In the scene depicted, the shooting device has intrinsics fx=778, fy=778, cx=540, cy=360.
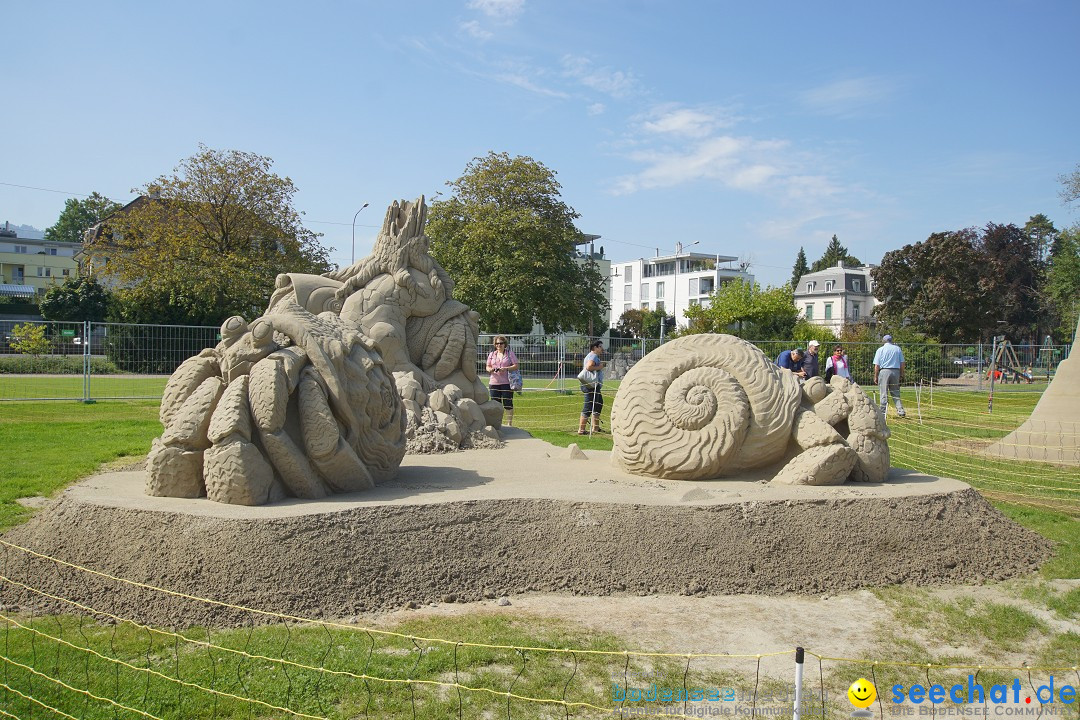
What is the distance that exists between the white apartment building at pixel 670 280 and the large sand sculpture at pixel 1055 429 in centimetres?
4761

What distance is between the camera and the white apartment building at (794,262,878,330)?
52281mm

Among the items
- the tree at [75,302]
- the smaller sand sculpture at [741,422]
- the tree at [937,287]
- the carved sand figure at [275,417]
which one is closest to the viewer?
the carved sand figure at [275,417]

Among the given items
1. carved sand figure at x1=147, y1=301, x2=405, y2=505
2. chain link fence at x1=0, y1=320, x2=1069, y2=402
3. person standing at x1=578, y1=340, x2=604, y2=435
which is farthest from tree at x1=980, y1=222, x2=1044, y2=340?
carved sand figure at x1=147, y1=301, x2=405, y2=505

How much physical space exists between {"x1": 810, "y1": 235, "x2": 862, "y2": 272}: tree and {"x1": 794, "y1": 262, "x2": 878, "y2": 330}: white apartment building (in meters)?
13.6

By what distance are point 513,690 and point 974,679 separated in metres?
2.10

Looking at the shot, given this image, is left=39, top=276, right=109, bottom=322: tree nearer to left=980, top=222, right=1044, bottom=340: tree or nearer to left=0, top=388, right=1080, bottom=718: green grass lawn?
left=0, top=388, right=1080, bottom=718: green grass lawn

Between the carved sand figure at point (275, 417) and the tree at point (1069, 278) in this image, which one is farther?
the tree at point (1069, 278)

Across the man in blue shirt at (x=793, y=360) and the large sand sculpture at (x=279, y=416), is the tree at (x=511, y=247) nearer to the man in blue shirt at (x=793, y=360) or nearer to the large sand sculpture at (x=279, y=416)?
the man in blue shirt at (x=793, y=360)

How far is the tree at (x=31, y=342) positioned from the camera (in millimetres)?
17656

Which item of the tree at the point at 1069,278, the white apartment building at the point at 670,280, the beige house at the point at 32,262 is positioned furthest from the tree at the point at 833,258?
the beige house at the point at 32,262

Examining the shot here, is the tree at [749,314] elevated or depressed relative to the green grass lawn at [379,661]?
elevated

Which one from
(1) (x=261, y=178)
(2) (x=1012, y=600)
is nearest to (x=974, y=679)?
(2) (x=1012, y=600)

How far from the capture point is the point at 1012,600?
4.80 meters

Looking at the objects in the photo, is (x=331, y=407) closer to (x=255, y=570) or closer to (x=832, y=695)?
(x=255, y=570)
